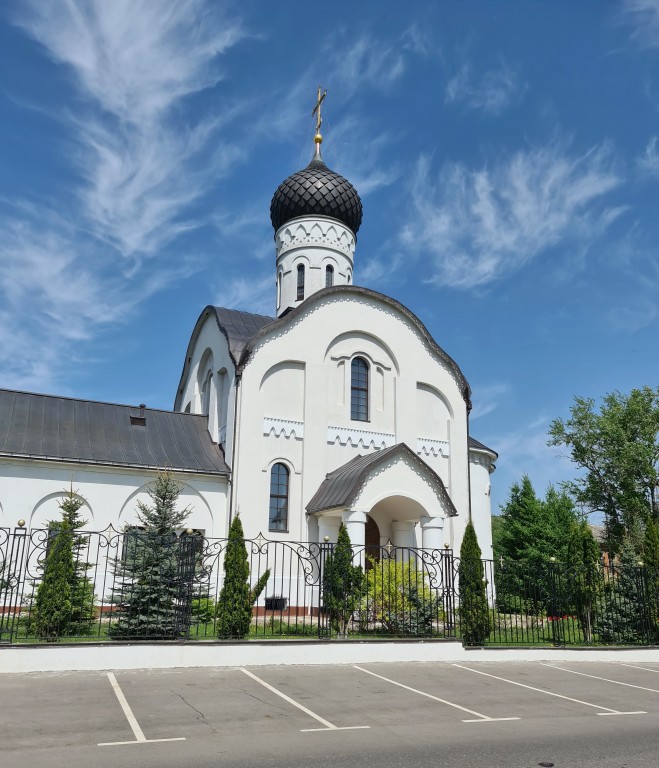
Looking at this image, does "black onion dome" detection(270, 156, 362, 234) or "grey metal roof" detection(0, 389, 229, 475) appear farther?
"black onion dome" detection(270, 156, 362, 234)

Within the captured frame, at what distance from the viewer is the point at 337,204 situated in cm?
2458

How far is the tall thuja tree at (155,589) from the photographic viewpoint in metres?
11.1

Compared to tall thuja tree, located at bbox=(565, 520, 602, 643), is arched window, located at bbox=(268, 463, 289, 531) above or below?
above

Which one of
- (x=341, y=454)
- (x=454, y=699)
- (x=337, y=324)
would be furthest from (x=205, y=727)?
(x=337, y=324)

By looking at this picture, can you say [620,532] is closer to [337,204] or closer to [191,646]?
[337,204]

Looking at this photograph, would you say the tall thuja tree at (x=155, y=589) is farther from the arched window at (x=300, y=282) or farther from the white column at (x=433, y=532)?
the arched window at (x=300, y=282)

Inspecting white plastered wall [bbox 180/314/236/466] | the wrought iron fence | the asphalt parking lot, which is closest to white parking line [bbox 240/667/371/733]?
the asphalt parking lot

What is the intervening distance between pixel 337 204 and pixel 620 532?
19.8 m

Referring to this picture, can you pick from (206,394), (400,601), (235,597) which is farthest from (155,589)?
(206,394)

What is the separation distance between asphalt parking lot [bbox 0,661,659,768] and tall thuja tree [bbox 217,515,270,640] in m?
1.24

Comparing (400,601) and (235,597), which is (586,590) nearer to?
(400,601)

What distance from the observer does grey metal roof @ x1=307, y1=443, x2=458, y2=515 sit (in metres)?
17.0

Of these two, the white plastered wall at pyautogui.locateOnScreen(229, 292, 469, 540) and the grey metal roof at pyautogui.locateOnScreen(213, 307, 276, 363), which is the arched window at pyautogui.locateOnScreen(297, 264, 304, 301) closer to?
the grey metal roof at pyautogui.locateOnScreen(213, 307, 276, 363)

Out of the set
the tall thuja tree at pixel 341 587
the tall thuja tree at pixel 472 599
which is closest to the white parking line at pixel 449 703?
the tall thuja tree at pixel 341 587
